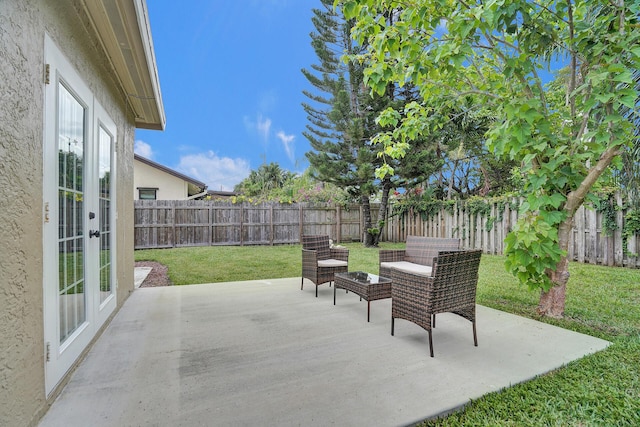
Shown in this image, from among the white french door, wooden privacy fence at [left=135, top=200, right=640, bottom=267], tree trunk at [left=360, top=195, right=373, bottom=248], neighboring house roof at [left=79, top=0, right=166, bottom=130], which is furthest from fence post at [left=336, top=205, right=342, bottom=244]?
the white french door

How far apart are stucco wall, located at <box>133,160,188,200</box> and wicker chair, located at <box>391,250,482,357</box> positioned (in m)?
14.6

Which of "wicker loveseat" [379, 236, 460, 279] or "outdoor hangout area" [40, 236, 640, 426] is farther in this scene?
"wicker loveseat" [379, 236, 460, 279]

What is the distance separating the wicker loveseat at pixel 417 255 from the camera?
13.5 feet

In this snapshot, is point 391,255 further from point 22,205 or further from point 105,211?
point 22,205

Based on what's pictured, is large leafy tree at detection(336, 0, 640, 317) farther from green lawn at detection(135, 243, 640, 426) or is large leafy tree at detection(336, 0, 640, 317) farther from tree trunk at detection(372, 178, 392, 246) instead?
tree trunk at detection(372, 178, 392, 246)

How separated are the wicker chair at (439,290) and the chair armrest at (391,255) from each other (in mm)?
1642

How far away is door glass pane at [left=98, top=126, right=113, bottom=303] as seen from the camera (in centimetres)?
317

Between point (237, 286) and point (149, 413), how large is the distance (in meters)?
3.27

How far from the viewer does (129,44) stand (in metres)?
2.81

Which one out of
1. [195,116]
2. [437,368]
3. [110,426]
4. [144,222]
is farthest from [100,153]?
[195,116]

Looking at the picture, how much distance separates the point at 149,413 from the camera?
5.94 feet

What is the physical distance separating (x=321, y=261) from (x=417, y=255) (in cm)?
146

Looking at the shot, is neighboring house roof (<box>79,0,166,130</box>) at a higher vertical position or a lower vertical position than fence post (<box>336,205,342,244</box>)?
higher

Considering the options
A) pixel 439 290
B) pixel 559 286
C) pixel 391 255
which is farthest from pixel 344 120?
pixel 439 290
